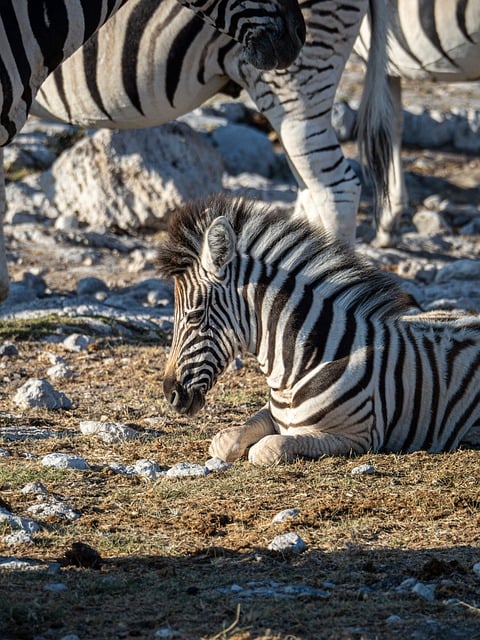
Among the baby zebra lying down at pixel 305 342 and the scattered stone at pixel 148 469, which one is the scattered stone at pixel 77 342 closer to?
the baby zebra lying down at pixel 305 342

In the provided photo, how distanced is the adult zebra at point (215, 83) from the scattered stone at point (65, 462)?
3.57 m

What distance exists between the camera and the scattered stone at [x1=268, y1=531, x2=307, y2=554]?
4.79 m

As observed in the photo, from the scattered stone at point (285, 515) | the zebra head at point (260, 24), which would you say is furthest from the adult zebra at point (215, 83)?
the scattered stone at point (285, 515)

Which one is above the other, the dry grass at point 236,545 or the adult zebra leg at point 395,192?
the adult zebra leg at point 395,192

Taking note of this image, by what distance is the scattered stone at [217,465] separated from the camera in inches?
239

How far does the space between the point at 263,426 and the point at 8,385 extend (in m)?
2.35

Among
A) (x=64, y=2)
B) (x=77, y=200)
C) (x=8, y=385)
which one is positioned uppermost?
(x=64, y=2)

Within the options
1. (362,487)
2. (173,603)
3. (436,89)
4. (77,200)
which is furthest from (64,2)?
(436,89)

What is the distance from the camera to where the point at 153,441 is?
670cm

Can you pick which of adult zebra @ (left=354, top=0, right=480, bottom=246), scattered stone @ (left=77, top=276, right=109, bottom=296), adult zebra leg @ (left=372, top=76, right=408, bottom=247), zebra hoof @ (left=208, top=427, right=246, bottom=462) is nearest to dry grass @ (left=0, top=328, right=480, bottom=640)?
zebra hoof @ (left=208, top=427, right=246, bottom=462)

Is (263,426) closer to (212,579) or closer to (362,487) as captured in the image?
(362,487)

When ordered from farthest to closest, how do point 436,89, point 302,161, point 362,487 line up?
point 436,89 < point 302,161 < point 362,487

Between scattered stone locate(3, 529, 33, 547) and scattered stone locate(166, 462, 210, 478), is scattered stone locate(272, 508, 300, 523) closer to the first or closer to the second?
scattered stone locate(166, 462, 210, 478)

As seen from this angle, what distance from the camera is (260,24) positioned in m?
7.00
